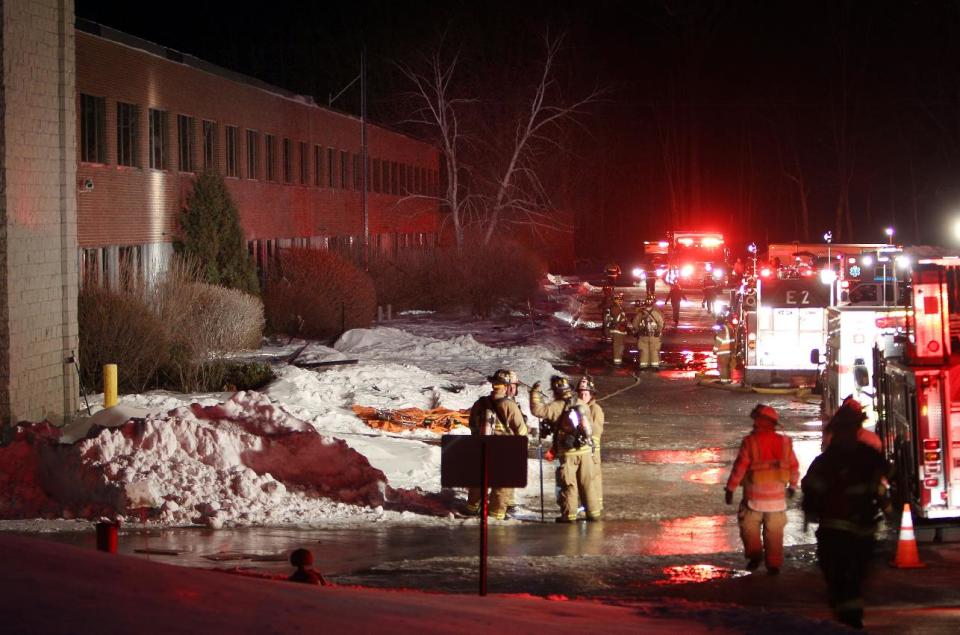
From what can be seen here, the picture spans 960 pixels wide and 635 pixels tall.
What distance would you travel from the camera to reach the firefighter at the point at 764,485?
10.8 metres

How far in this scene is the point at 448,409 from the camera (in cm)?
2088

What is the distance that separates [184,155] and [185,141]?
17.0 inches

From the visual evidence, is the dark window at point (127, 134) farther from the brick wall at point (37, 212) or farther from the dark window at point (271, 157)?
→ the brick wall at point (37, 212)

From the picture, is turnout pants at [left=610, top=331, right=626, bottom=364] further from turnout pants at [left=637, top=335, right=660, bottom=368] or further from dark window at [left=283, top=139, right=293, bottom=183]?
dark window at [left=283, top=139, right=293, bottom=183]

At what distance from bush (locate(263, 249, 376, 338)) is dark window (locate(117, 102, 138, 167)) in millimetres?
5060

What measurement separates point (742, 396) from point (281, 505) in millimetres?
12990

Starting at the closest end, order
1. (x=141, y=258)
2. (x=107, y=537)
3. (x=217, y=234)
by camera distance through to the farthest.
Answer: (x=107, y=537) < (x=217, y=234) < (x=141, y=258)

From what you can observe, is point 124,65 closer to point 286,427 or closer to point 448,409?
point 448,409

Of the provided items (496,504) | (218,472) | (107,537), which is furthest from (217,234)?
(107,537)

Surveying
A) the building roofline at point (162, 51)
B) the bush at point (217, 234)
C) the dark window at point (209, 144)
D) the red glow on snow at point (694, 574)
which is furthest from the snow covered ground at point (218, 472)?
the dark window at point (209, 144)

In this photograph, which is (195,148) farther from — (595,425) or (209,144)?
(595,425)

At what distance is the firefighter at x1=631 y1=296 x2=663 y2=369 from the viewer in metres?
28.4

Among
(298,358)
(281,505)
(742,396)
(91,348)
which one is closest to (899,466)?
(281,505)

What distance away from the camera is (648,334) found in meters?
28.4
